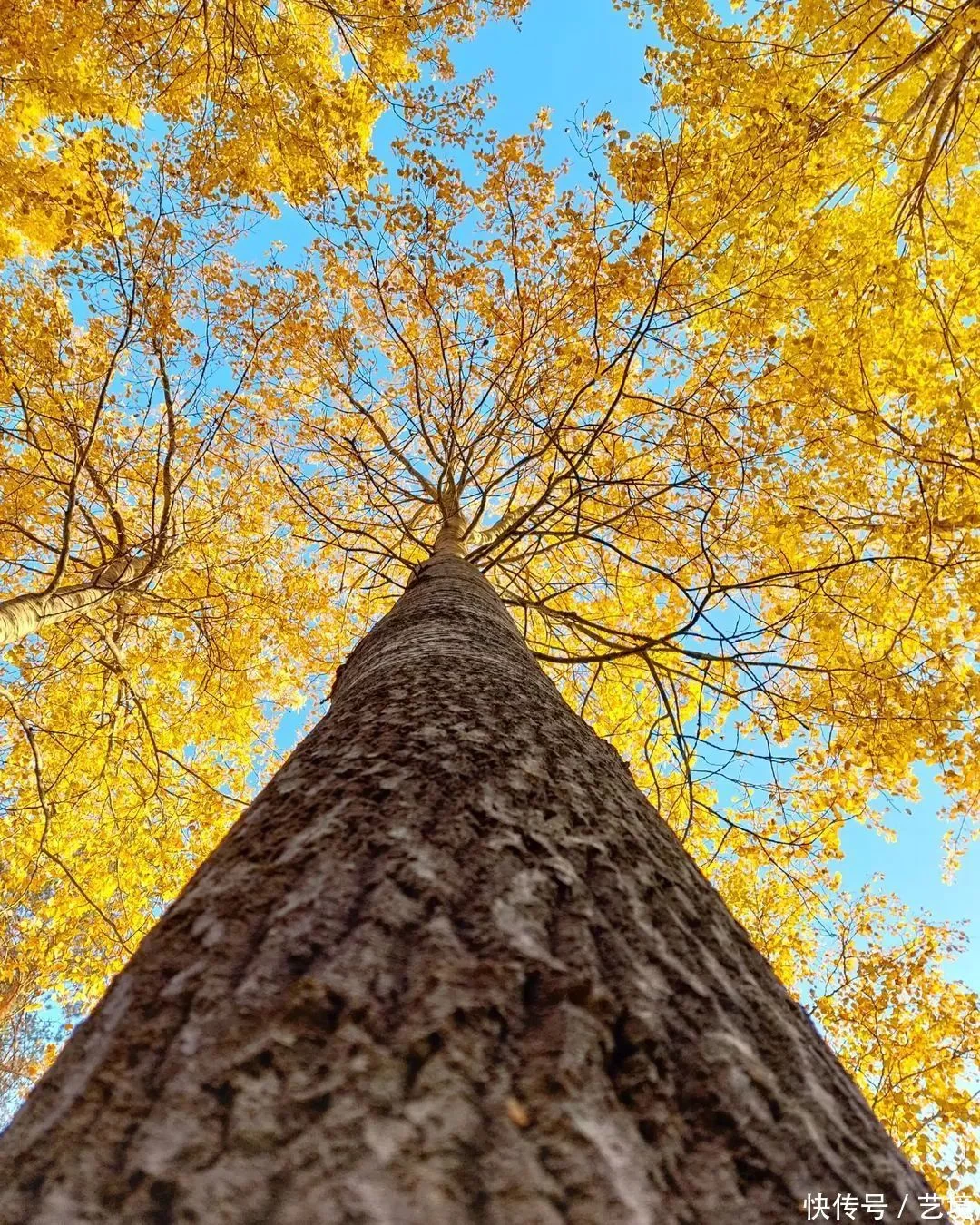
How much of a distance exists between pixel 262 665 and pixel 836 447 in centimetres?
703

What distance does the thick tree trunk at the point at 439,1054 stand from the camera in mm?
507

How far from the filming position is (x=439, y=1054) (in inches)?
23.9

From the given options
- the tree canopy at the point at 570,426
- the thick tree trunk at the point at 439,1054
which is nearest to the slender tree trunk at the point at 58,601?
the tree canopy at the point at 570,426

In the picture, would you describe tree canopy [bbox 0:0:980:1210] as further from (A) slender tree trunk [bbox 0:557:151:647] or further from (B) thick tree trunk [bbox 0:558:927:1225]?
(B) thick tree trunk [bbox 0:558:927:1225]

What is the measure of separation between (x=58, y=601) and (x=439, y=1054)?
5534mm

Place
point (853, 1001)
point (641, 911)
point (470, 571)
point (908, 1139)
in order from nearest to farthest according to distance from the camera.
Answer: point (641, 911) → point (470, 571) → point (908, 1139) → point (853, 1001)

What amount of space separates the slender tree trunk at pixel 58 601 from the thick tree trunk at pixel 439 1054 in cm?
410

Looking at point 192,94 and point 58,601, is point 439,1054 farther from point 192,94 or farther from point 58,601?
point 192,94

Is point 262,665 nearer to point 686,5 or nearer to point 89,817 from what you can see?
point 89,817

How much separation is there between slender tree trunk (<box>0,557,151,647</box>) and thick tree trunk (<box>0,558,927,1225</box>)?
410 cm

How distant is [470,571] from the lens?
4.13 m

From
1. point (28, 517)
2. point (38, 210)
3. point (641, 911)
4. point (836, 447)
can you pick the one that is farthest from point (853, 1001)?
point (38, 210)

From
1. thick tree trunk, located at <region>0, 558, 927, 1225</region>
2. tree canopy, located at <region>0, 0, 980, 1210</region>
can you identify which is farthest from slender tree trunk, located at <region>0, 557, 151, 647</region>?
thick tree trunk, located at <region>0, 558, 927, 1225</region>

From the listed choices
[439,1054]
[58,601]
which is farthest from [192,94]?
[439,1054]
